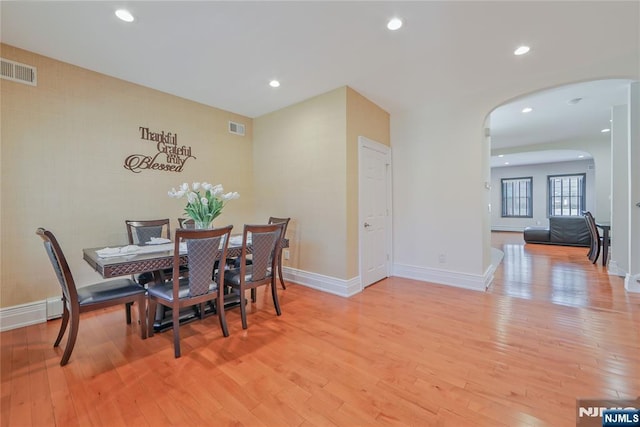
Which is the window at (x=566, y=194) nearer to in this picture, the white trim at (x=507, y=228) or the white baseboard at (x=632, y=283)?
the white trim at (x=507, y=228)

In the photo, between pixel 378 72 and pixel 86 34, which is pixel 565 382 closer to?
pixel 378 72

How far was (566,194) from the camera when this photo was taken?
9719 mm

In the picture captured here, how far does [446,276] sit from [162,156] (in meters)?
4.52

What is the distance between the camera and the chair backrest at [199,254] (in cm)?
213

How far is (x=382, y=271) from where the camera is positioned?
4.30 meters

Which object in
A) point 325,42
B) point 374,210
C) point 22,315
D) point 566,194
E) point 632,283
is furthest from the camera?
point 566,194

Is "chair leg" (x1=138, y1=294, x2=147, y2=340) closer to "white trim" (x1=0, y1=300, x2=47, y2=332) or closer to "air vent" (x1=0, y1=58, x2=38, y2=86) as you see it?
"white trim" (x1=0, y1=300, x2=47, y2=332)

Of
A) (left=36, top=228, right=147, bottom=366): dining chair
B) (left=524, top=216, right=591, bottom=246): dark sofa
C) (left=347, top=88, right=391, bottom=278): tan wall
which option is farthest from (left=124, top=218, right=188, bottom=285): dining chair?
(left=524, top=216, right=591, bottom=246): dark sofa

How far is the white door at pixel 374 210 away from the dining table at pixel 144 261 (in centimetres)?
178

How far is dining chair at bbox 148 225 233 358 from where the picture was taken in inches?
84.3

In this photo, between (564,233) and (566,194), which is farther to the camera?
(566,194)

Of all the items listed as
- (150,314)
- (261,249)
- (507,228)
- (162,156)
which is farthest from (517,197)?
(150,314)

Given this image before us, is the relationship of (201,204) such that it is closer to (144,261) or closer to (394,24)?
(144,261)

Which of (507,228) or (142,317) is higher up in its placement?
(507,228)
